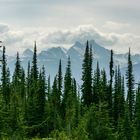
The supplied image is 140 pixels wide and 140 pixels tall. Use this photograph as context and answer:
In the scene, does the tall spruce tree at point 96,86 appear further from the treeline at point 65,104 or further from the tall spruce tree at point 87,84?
the tall spruce tree at point 87,84

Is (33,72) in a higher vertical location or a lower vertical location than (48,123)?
higher

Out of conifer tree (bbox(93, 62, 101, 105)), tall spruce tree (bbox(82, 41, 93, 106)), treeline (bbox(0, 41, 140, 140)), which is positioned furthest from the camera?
tall spruce tree (bbox(82, 41, 93, 106))

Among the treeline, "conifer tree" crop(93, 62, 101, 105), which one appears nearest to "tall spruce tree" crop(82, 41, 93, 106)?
the treeline

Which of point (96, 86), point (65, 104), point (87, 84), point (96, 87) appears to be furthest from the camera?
point (65, 104)

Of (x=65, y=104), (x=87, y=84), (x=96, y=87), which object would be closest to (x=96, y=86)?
(x=96, y=87)

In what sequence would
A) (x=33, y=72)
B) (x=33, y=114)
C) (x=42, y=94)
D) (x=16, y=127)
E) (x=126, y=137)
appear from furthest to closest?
(x=33, y=72)
(x=42, y=94)
(x=33, y=114)
(x=126, y=137)
(x=16, y=127)

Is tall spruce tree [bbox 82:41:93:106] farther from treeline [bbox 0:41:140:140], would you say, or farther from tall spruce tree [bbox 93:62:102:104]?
tall spruce tree [bbox 93:62:102:104]

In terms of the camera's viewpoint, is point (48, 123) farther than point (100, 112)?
Yes

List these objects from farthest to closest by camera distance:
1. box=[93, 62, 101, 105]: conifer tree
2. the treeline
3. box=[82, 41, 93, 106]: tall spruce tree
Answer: box=[82, 41, 93, 106]: tall spruce tree < box=[93, 62, 101, 105]: conifer tree < the treeline

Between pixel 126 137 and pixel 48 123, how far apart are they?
2404 cm

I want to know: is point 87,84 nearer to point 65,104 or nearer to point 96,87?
point 96,87

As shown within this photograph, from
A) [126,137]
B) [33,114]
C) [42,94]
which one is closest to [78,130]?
[126,137]

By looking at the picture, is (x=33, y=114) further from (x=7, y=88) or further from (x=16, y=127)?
(x=16, y=127)

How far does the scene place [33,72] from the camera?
348 ft
